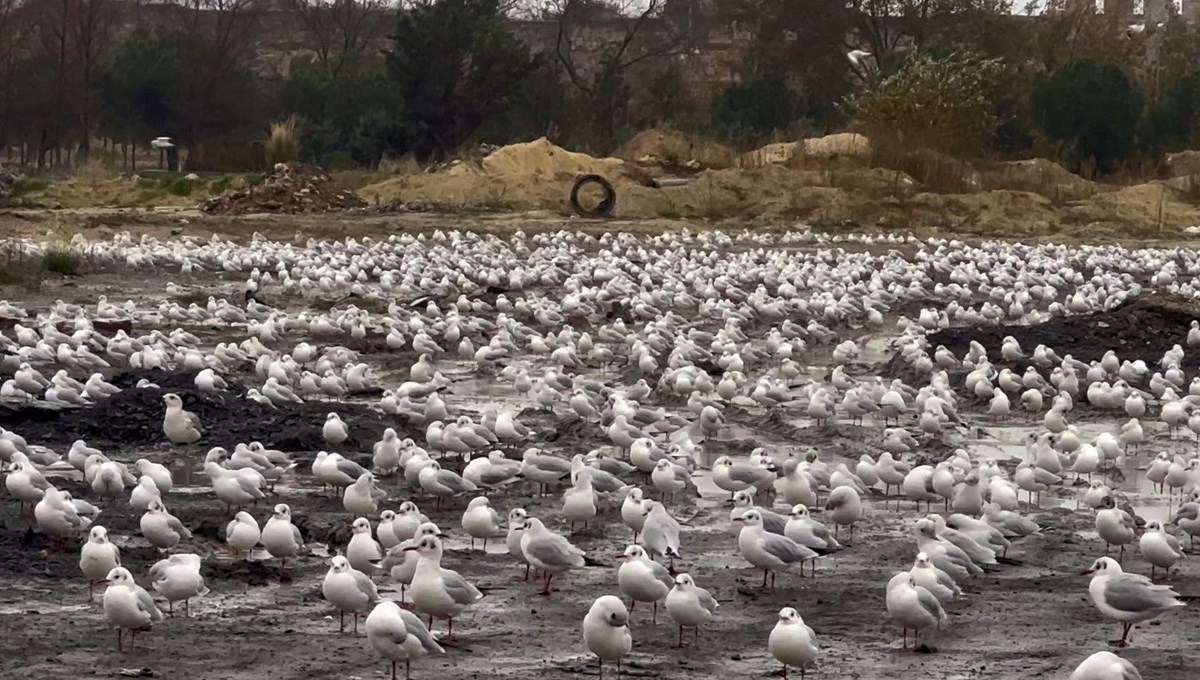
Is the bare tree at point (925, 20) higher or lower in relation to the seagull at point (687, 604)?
higher

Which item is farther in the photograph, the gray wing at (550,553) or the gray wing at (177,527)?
the gray wing at (177,527)

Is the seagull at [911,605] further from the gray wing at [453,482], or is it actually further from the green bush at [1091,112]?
the green bush at [1091,112]

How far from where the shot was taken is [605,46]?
7331 cm

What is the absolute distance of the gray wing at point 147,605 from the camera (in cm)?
830

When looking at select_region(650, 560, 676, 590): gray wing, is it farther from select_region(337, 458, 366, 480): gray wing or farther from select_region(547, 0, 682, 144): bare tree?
select_region(547, 0, 682, 144): bare tree

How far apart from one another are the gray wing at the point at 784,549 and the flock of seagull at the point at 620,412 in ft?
0.04

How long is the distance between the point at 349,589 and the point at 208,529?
249cm

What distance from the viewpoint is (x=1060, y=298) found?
26.9m

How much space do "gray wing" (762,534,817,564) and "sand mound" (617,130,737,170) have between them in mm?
37683

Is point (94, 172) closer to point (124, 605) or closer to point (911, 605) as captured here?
point (124, 605)

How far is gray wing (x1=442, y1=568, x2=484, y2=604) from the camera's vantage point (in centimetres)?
867

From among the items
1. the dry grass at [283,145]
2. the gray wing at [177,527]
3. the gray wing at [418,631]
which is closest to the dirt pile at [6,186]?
the dry grass at [283,145]

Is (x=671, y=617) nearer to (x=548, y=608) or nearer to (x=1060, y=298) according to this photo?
(x=548, y=608)

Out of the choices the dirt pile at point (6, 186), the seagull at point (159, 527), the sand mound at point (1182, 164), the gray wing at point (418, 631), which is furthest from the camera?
the sand mound at point (1182, 164)
